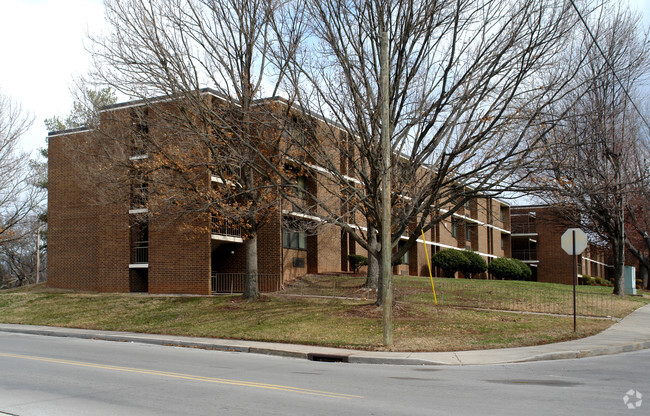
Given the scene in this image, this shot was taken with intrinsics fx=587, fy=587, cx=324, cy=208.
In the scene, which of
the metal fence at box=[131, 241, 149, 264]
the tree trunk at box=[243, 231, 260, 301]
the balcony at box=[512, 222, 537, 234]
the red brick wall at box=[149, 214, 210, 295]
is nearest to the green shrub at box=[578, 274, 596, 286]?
the balcony at box=[512, 222, 537, 234]

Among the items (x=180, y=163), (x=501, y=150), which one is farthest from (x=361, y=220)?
(x=501, y=150)

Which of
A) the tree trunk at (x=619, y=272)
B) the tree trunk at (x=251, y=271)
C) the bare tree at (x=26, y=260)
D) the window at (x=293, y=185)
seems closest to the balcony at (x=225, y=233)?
the tree trunk at (x=251, y=271)

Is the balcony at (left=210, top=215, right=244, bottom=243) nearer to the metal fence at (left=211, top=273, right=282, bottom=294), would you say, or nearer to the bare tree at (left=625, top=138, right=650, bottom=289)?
the metal fence at (left=211, top=273, right=282, bottom=294)

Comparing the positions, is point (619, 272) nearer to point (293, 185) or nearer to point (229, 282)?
point (229, 282)

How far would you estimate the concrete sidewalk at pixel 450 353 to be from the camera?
13.2m

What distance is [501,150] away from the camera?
56.0 feet

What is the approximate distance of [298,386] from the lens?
32.1 ft

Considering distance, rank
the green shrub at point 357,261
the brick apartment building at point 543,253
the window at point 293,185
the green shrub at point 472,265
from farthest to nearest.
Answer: the brick apartment building at point 543,253 → the green shrub at point 472,265 → the green shrub at point 357,261 → the window at point 293,185

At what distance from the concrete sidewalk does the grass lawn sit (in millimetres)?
561

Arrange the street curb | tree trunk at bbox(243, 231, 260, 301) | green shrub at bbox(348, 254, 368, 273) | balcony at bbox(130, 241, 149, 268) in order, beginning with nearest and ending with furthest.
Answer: the street curb
tree trunk at bbox(243, 231, 260, 301)
balcony at bbox(130, 241, 149, 268)
green shrub at bbox(348, 254, 368, 273)

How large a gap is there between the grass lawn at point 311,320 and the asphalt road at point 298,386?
268 cm

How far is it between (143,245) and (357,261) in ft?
38.3

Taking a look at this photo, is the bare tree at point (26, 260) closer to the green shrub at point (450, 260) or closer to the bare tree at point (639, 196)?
the green shrub at point (450, 260)

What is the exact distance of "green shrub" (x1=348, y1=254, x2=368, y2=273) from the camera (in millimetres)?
32787
